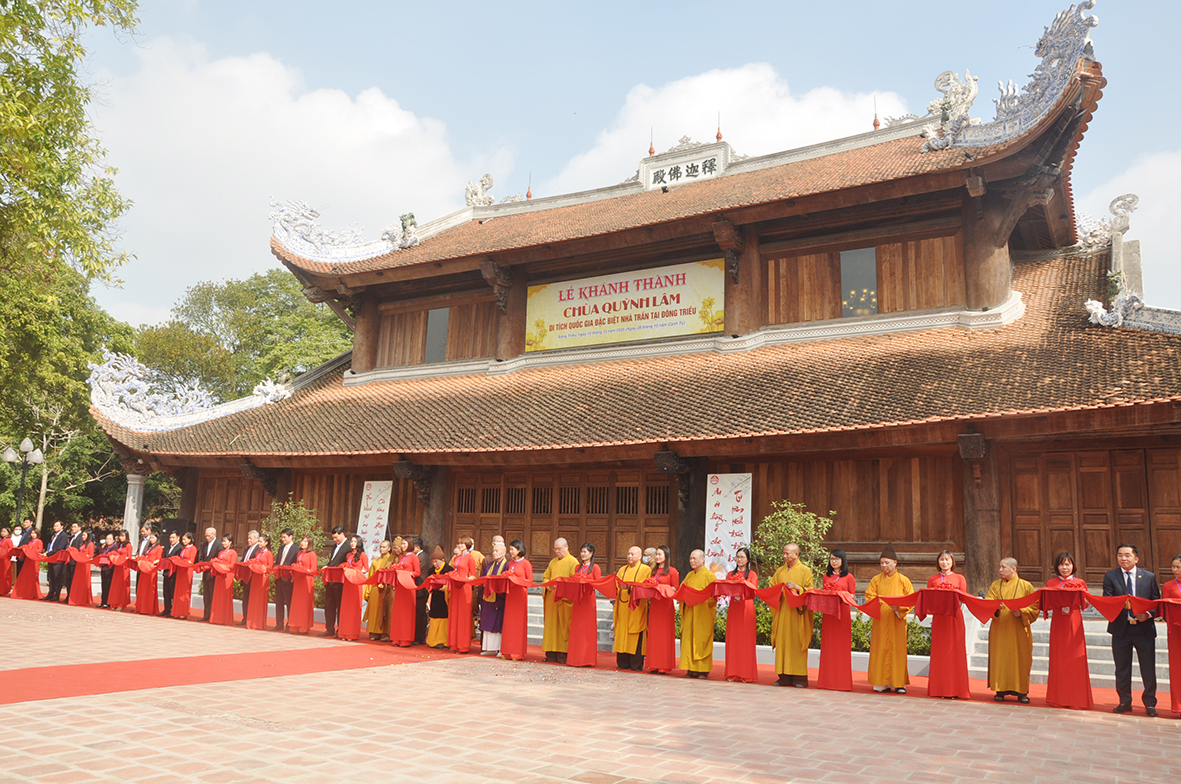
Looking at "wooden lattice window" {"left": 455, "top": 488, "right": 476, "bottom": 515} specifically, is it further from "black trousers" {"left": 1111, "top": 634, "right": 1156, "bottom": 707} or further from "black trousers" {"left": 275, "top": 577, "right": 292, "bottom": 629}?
"black trousers" {"left": 1111, "top": 634, "right": 1156, "bottom": 707}

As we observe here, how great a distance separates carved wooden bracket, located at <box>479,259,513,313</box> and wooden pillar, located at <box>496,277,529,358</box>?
0.19 ft

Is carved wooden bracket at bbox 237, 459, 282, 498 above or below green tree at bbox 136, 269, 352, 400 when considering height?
below

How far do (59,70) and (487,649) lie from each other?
423 inches

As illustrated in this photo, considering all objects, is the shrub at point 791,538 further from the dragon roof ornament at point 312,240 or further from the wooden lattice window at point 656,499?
the dragon roof ornament at point 312,240

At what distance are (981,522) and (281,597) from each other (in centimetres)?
1023

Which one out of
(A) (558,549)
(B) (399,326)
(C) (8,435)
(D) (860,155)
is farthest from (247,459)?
(C) (8,435)

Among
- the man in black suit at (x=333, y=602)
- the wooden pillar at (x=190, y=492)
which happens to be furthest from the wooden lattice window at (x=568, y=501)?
the wooden pillar at (x=190, y=492)

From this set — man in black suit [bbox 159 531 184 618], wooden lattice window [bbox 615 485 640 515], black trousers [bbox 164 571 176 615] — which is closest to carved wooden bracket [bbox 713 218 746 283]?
wooden lattice window [bbox 615 485 640 515]

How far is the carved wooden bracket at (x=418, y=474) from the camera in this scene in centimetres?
1481

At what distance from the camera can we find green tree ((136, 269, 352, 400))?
112 feet

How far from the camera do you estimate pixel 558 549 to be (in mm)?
10820

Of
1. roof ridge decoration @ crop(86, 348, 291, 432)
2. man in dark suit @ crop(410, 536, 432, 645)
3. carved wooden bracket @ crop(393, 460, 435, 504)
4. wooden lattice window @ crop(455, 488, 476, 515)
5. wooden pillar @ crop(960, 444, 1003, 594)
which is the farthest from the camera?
roof ridge decoration @ crop(86, 348, 291, 432)

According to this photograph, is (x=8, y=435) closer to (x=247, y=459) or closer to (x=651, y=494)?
(x=247, y=459)

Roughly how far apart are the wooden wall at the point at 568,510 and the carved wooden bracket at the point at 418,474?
482 millimetres
